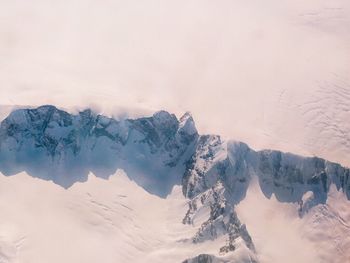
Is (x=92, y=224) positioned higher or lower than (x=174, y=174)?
lower

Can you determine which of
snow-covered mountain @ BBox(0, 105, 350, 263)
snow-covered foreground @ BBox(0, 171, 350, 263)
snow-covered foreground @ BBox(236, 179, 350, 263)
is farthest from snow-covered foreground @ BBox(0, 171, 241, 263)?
snow-covered foreground @ BBox(236, 179, 350, 263)

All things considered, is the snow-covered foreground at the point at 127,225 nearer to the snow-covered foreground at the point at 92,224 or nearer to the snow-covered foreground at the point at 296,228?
the snow-covered foreground at the point at 296,228

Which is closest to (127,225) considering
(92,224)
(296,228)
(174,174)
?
(92,224)

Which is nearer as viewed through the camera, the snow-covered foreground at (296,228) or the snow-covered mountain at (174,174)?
the snow-covered mountain at (174,174)

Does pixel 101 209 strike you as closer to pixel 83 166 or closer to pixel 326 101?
pixel 83 166

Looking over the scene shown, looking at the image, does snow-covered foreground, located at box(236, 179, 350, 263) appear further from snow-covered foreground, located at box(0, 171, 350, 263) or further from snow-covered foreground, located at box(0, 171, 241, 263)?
snow-covered foreground, located at box(0, 171, 241, 263)

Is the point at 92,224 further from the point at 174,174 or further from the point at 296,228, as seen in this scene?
the point at 296,228

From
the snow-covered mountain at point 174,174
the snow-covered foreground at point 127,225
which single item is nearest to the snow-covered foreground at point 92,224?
the snow-covered foreground at point 127,225
